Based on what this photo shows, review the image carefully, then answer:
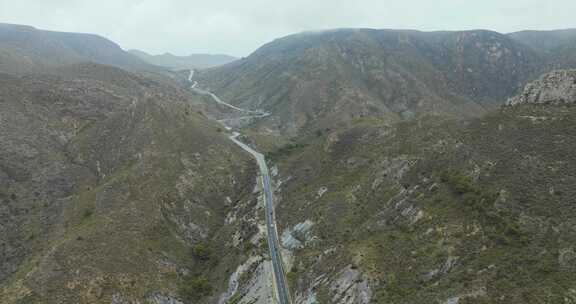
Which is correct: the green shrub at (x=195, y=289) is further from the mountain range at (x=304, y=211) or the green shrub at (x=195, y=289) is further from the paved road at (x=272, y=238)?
the paved road at (x=272, y=238)

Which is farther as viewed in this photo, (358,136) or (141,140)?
(141,140)

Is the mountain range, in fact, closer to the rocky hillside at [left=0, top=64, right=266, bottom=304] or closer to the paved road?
the rocky hillside at [left=0, top=64, right=266, bottom=304]

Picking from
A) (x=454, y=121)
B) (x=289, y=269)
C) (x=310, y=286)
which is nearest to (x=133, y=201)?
(x=289, y=269)

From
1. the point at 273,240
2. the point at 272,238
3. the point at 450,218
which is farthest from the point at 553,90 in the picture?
the point at 272,238

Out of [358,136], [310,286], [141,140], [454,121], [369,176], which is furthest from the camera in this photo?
[141,140]

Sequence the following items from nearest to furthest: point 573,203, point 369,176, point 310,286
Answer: point 573,203 < point 310,286 < point 369,176

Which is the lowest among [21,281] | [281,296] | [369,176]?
[281,296]

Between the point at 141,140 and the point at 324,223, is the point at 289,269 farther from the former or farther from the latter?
the point at 141,140
